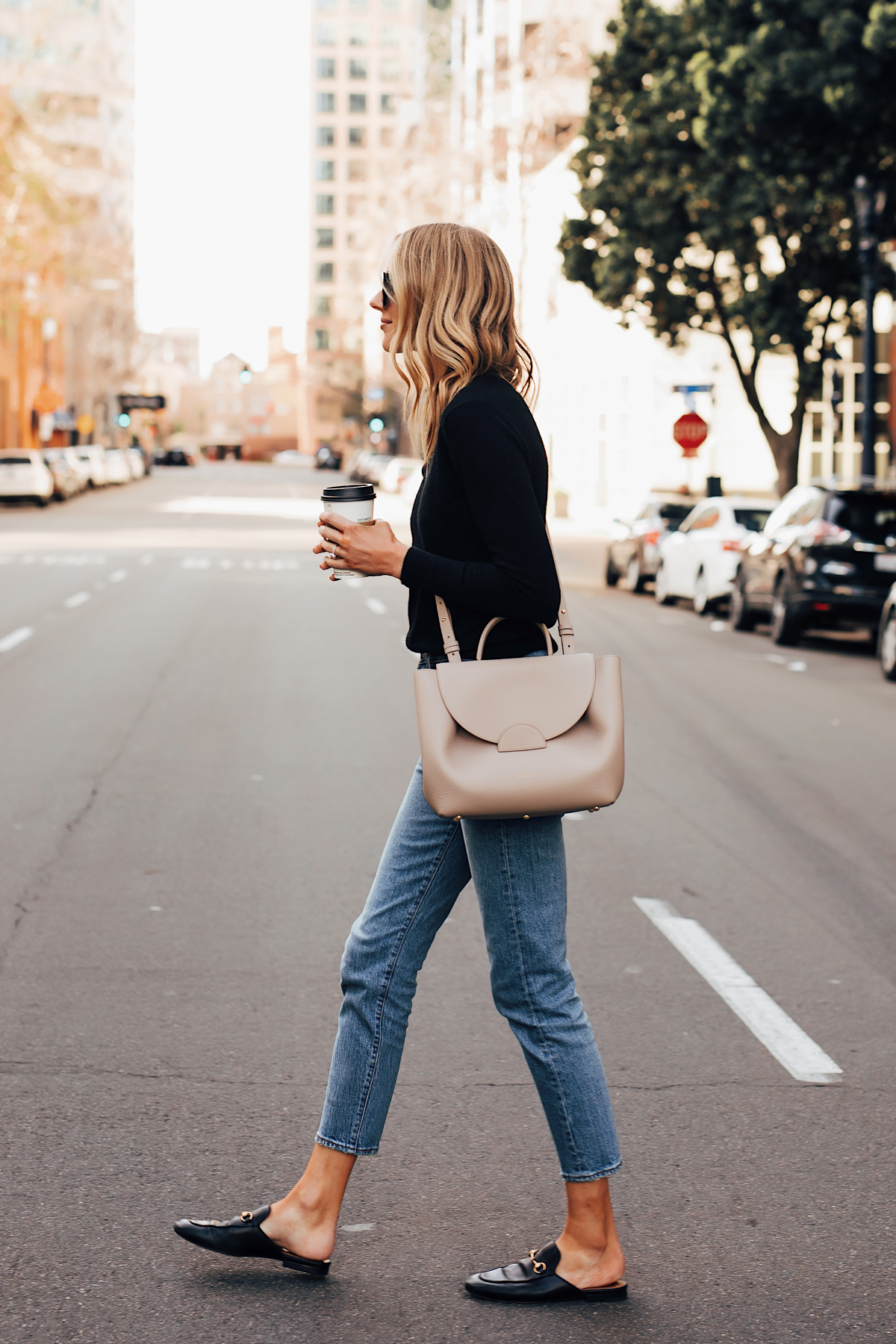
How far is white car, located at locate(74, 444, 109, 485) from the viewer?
64062mm

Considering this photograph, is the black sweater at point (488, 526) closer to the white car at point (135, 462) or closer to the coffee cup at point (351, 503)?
the coffee cup at point (351, 503)

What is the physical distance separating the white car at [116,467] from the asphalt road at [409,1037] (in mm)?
61210

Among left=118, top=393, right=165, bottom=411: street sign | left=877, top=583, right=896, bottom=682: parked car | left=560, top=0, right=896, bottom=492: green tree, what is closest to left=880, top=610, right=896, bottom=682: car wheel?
left=877, top=583, right=896, bottom=682: parked car

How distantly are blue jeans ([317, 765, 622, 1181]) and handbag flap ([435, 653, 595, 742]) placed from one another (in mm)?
189

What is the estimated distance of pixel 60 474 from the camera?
5419 centimetres

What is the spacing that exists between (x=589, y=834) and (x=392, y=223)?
220ft

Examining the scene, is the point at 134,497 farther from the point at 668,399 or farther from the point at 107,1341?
the point at 107,1341

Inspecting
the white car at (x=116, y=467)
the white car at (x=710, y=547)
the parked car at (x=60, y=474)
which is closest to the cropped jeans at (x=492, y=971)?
the white car at (x=710, y=547)

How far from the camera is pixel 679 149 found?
25.9 metres

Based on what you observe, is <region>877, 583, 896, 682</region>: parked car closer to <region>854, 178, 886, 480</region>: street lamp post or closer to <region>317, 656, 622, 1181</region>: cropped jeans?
<region>854, 178, 886, 480</region>: street lamp post

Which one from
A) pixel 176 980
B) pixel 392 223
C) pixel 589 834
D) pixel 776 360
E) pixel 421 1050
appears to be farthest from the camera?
pixel 392 223

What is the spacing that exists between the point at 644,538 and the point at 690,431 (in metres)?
7.23

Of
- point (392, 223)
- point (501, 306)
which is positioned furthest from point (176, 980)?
point (392, 223)

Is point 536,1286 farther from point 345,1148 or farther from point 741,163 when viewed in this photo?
point 741,163
